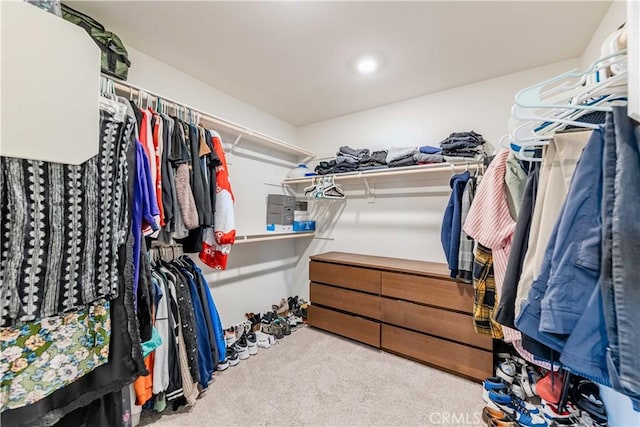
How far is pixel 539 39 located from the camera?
1.72 meters

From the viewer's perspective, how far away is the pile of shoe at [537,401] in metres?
1.38

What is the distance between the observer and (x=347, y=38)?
Answer: 171cm

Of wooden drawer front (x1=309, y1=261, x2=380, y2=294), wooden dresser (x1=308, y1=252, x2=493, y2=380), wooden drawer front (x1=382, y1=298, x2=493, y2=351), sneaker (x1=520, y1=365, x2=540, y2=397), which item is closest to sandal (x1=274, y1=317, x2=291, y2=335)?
wooden dresser (x1=308, y1=252, x2=493, y2=380)

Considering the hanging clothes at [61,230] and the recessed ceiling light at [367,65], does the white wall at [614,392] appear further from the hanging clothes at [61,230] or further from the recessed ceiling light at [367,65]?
the hanging clothes at [61,230]

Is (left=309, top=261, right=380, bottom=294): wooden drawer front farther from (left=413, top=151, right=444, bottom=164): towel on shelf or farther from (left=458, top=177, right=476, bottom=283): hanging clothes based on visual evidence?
(left=413, top=151, right=444, bottom=164): towel on shelf

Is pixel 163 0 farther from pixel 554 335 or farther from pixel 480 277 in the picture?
pixel 480 277

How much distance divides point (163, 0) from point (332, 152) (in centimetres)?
206

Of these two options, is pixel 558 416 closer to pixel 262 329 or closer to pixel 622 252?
pixel 622 252

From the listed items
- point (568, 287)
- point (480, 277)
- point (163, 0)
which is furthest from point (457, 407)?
point (163, 0)

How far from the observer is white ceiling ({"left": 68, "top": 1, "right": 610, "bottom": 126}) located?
1470mm

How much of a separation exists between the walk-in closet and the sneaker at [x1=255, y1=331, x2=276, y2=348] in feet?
0.09

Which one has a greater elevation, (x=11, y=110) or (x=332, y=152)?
(x=332, y=152)

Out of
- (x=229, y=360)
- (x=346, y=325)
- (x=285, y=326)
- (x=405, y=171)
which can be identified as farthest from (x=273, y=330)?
(x=405, y=171)

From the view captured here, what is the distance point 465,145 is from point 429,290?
1206 millimetres
